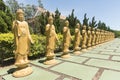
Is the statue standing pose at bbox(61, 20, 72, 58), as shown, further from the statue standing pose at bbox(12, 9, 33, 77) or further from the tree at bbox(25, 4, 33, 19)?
the tree at bbox(25, 4, 33, 19)

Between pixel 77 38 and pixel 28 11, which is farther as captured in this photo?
pixel 28 11

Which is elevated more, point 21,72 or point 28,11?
point 28,11

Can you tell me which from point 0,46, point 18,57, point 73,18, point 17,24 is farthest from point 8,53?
point 73,18

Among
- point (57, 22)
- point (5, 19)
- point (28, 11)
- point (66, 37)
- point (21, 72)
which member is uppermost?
point (28, 11)

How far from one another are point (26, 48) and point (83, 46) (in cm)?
583

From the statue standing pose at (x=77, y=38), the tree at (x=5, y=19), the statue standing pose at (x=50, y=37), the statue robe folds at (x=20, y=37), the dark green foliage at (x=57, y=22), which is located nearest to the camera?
the statue robe folds at (x=20, y=37)

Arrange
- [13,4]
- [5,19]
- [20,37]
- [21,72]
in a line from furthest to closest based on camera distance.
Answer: [13,4] < [5,19] < [21,72] < [20,37]

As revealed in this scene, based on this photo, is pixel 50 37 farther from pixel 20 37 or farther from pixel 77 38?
pixel 77 38

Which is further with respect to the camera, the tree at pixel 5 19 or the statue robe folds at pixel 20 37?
the tree at pixel 5 19

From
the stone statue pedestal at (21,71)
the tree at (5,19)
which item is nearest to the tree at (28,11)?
the tree at (5,19)

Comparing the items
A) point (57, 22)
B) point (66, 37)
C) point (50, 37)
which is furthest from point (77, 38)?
point (57, 22)

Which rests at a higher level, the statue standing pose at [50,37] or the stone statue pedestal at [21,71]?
the statue standing pose at [50,37]

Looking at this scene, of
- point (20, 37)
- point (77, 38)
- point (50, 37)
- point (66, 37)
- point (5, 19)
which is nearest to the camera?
point (20, 37)

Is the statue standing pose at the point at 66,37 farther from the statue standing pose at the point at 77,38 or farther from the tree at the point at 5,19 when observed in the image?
the tree at the point at 5,19
